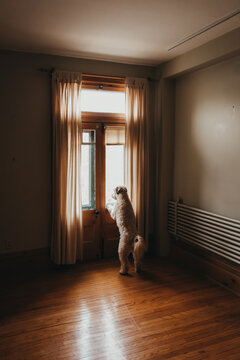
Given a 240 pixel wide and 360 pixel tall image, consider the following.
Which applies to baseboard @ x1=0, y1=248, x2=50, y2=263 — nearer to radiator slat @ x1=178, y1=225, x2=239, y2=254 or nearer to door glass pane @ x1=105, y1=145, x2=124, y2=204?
door glass pane @ x1=105, y1=145, x2=124, y2=204

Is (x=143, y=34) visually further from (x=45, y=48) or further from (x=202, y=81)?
(x=45, y=48)

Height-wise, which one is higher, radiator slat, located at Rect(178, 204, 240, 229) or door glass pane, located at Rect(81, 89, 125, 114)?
door glass pane, located at Rect(81, 89, 125, 114)

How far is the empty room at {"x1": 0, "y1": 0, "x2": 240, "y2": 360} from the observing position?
254cm

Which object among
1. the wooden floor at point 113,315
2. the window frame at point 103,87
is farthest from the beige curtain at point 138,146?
the wooden floor at point 113,315

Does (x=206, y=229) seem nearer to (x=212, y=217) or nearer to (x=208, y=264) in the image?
(x=212, y=217)

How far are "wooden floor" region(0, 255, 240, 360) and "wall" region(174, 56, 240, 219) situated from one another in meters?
1.07

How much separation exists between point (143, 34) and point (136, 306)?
3002 mm

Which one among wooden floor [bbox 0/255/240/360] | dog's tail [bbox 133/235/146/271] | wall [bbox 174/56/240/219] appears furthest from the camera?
dog's tail [bbox 133/235/146/271]

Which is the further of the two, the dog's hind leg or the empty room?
the dog's hind leg

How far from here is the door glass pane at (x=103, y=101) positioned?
4020 millimetres

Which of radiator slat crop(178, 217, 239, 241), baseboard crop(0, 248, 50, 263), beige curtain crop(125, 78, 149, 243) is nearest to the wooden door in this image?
beige curtain crop(125, 78, 149, 243)

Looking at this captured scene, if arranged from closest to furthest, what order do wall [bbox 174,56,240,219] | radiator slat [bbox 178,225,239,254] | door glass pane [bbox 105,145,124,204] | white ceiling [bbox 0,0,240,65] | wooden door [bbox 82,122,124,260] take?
white ceiling [bbox 0,0,240,65]
radiator slat [bbox 178,225,239,254]
wall [bbox 174,56,240,219]
wooden door [bbox 82,122,124,260]
door glass pane [bbox 105,145,124,204]

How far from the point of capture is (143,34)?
3121 millimetres

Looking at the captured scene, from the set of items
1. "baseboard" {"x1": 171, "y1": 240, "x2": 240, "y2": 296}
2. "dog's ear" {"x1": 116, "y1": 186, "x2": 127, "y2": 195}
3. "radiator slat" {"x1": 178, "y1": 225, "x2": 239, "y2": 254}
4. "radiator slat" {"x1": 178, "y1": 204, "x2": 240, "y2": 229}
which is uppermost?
"dog's ear" {"x1": 116, "y1": 186, "x2": 127, "y2": 195}
